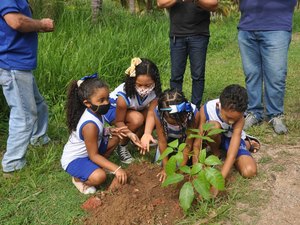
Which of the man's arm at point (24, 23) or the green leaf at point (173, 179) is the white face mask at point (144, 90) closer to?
the man's arm at point (24, 23)

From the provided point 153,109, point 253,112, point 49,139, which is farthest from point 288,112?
point 49,139

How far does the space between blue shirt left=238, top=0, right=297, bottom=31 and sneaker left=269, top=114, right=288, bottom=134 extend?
85 cm

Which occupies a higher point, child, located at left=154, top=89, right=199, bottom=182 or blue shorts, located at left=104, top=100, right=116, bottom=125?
child, located at left=154, top=89, right=199, bottom=182

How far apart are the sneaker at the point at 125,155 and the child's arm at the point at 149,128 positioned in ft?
0.68

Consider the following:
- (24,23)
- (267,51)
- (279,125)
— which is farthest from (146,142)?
(267,51)

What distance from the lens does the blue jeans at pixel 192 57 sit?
3795 millimetres

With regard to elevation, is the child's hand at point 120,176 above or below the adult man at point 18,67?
below

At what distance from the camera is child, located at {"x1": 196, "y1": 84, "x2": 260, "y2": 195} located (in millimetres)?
2789

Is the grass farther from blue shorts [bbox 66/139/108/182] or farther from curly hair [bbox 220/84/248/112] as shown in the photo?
curly hair [bbox 220/84/248/112]

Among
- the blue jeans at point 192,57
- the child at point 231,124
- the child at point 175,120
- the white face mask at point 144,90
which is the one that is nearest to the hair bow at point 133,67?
the white face mask at point 144,90

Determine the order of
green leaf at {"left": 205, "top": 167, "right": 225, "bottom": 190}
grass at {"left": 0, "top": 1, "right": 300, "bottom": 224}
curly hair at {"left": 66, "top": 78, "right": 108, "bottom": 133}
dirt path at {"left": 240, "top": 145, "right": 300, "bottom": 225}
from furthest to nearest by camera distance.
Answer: curly hair at {"left": 66, "top": 78, "right": 108, "bottom": 133} < grass at {"left": 0, "top": 1, "right": 300, "bottom": 224} < dirt path at {"left": 240, "top": 145, "right": 300, "bottom": 225} < green leaf at {"left": 205, "top": 167, "right": 225, "bottom": 190}

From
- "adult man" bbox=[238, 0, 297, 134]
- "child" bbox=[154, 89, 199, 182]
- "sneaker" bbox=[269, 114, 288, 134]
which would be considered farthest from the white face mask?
"sneaker" bbox=[269, 114, 288, 134]

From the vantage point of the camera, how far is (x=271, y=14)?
3633 millimetres

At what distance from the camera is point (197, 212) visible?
249 centimetres
